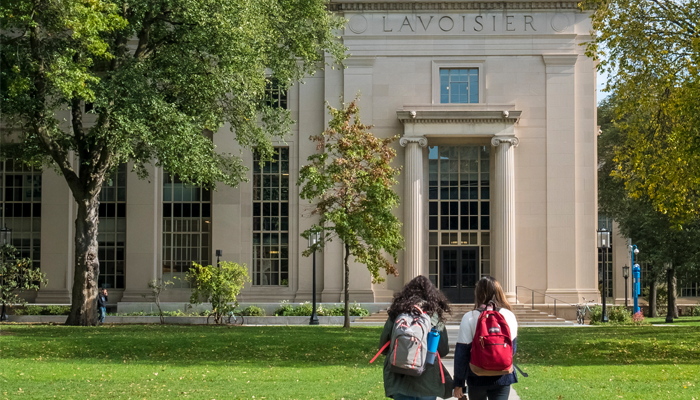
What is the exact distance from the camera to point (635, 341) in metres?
18.8

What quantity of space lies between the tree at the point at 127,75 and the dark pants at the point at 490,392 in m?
14.4

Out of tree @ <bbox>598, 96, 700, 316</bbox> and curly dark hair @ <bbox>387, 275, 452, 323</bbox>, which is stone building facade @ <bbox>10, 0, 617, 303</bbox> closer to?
tree @ <bbox>598, 96, 700, 316</bbox>

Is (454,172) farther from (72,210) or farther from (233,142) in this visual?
(72,210)

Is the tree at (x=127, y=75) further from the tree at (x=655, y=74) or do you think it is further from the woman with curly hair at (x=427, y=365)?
the woman with curly hair at (x=427, y=365)

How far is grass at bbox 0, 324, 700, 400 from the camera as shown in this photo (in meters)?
11.7

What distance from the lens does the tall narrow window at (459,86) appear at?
1396 inches

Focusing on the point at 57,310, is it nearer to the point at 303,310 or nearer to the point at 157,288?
the point at 157,288

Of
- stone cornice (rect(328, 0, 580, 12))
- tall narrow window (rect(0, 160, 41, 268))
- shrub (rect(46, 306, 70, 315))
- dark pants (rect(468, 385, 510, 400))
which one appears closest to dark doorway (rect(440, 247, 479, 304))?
stone cornice (rect(328, 0, 580, 12))

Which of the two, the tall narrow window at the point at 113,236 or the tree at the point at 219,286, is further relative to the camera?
the tall narrow window at the point at 113,236

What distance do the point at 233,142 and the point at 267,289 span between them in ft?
23.6

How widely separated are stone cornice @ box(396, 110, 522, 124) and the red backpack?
1109 inches

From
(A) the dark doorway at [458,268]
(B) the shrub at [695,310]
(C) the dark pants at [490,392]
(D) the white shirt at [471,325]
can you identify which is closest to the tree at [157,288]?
(A) the dark doorway at [458,268]

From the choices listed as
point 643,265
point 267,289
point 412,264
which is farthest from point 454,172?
point 643,265

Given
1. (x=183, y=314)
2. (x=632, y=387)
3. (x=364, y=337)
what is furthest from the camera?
(x=183, y=314)
